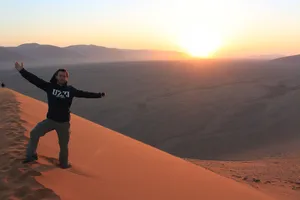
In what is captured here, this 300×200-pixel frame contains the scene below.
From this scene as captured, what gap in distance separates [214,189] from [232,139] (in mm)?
15314

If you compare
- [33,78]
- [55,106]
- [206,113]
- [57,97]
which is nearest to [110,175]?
[55,106]

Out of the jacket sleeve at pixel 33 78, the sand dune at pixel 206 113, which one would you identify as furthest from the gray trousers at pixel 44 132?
the sand dune at pixel 206 113

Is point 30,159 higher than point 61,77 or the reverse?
the reverse

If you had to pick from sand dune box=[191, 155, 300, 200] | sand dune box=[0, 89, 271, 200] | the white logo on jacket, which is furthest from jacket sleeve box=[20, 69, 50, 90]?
sand dune box=[191, 155, 300, 200]

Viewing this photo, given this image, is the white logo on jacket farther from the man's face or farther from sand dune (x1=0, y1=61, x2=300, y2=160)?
sand dune (x1=0, y1=61, x2=300, y2=160)

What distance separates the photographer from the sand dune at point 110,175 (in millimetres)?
4410

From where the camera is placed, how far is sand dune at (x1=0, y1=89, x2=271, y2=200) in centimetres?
441

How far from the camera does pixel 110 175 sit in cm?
546

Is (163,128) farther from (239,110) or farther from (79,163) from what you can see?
(79,163)

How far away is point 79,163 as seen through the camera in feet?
19.0

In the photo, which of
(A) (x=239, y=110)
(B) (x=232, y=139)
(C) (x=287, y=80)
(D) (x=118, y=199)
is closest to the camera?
(D) (x=118, y=199)

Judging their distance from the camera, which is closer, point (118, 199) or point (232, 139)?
point (118, 199)

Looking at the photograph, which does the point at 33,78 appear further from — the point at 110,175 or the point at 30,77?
the point at 110,175

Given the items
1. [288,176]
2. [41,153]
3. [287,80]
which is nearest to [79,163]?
[41,153]
